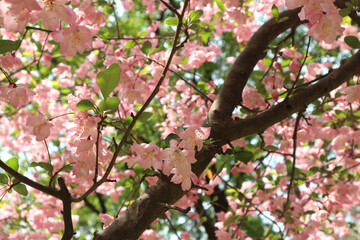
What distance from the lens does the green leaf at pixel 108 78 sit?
1.13m

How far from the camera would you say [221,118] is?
65.5 inches

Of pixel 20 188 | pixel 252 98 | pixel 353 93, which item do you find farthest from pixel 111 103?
pixel 353 93

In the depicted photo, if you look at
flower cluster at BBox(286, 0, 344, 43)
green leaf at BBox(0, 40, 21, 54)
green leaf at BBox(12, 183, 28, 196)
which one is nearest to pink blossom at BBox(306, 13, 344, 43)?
flower cluster at BBox(286, 0, 344, 43)

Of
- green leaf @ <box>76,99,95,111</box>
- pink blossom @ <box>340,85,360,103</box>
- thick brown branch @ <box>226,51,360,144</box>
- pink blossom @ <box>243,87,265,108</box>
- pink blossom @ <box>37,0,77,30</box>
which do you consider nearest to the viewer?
pink blossom @ <box>37,0,77,30</box>

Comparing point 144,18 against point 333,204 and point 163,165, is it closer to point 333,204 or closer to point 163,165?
point 333,204

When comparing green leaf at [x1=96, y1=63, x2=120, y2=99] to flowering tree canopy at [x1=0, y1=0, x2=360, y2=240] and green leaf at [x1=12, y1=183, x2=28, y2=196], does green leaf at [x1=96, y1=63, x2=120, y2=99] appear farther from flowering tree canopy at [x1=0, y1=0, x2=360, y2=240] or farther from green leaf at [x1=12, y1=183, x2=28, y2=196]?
green leaf at [x1=12, y1=183, x2=28, y2=196]

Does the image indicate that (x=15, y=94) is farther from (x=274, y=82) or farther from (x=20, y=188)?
(x=274, y=82)

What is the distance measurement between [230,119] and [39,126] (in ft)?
2.57

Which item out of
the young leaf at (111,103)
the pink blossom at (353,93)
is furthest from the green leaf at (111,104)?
the pink blossom at (353,93)

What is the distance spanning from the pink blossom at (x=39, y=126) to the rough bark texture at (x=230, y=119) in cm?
41

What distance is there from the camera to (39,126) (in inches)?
50.9

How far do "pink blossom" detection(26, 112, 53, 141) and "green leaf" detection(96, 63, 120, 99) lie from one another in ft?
0.95

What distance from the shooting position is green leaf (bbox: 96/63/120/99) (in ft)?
3.71

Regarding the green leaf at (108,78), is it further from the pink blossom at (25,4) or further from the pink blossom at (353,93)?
the pink blossom at (353,93)
